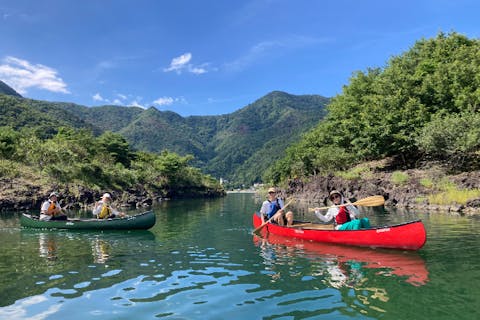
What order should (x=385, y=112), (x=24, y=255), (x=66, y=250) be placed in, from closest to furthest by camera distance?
1. (x=24, y=255)
2. (x=66, y=250)
3. (x=385, y=112)

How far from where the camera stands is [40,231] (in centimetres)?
2078

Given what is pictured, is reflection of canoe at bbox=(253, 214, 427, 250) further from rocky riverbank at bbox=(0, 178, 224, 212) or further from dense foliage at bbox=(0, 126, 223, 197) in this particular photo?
dense foliage at bbox=(0, 126, 223, 197)

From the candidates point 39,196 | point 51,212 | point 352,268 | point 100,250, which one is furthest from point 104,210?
point 39,196

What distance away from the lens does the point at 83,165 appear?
54281 mm

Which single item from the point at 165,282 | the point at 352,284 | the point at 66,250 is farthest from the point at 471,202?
the point at 66,250

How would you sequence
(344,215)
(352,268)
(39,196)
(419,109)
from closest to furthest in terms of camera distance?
(352,268), (344,215), (419,109), (39,196)

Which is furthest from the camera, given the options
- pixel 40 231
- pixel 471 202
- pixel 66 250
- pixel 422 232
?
pixel 471 202

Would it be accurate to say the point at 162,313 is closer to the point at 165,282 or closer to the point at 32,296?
the point at 165,282

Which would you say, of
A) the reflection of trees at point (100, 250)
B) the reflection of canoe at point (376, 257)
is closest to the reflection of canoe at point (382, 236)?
the reflection of canoe at point (376, 257)

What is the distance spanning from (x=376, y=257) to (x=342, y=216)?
2717 mm

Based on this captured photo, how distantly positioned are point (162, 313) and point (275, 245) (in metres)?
8.28

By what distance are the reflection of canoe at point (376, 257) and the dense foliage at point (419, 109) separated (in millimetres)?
23279

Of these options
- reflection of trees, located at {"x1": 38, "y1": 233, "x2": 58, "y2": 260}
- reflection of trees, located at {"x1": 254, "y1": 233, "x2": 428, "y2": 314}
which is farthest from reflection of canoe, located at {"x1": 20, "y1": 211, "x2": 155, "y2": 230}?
reflection of trees, located at {"x1": 254, "y1": 233, "x2": 428, "y2": 314}

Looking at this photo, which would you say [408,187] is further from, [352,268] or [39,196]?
[39,196]
